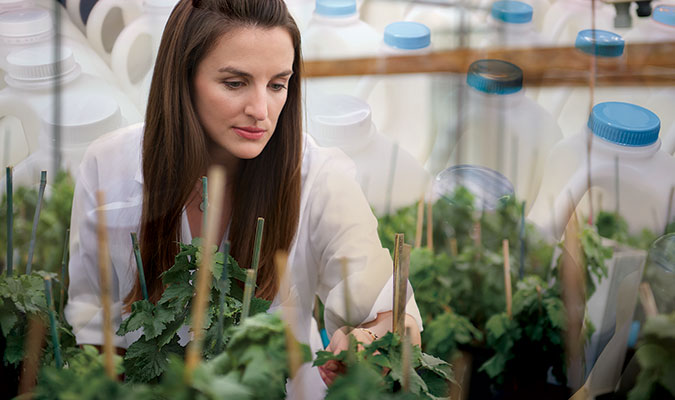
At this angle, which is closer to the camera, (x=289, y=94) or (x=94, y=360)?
(x=94, y=360)

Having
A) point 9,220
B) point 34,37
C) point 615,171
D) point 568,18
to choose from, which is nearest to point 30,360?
point 9,220

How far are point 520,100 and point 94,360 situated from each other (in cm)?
108

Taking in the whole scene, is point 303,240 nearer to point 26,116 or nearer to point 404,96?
point 404,96

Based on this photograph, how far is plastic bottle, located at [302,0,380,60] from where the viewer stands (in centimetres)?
130

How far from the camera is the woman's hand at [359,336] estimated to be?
38.9 inches

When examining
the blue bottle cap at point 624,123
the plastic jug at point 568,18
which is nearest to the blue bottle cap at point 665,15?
the plastic jug at point 568,18

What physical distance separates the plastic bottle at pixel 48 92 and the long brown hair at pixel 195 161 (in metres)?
0.18

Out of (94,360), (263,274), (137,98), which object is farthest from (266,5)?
(94,360)

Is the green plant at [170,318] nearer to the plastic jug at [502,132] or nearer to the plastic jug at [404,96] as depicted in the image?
the plastic jug at [404,96]

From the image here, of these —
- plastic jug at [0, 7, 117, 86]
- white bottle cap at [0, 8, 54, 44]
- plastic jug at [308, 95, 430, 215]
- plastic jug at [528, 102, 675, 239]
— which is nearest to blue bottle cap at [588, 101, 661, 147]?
plastic jug at [528, 102, 675, 239]

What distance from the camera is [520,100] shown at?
1.50m

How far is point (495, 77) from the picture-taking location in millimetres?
1510

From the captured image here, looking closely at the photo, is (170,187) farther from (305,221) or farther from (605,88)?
(605,88)

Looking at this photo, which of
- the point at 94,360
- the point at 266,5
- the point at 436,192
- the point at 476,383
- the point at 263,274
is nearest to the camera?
the point at 94,360
